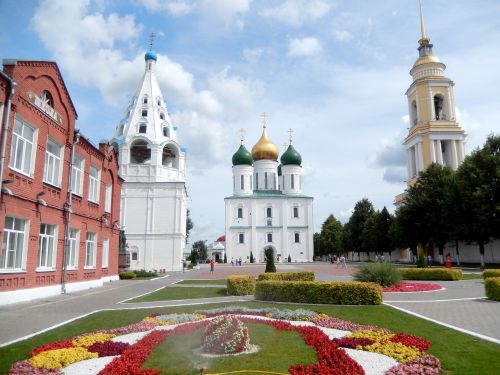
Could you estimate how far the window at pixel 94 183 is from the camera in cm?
2386

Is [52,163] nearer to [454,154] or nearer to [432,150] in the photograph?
[432,150]

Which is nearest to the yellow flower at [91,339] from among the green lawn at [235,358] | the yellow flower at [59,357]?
the yellow flower at [59,357]

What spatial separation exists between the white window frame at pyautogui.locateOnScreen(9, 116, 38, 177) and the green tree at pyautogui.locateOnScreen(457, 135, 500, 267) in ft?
107

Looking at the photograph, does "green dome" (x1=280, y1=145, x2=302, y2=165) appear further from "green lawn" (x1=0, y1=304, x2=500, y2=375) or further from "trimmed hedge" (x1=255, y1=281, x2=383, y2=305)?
"green lawn" (x1=0, y1=304, x2=500, y2=375)

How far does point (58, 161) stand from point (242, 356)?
612 inches

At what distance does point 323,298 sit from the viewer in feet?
48.6

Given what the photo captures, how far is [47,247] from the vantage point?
18219mm

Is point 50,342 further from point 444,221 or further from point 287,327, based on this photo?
point 444,221

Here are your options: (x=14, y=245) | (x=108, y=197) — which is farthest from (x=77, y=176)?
(x=14, y=245)

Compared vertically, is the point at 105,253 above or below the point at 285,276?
above

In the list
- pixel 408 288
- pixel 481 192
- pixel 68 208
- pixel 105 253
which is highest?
pixel 481 192

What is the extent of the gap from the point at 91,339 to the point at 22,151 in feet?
33.2

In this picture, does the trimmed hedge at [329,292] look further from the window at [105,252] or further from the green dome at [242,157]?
the green dome at [242,157]

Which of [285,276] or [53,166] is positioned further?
[285,276]
